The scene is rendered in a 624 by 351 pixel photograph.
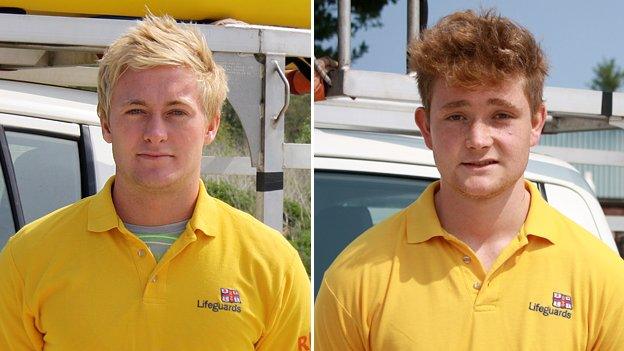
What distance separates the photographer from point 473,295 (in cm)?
206

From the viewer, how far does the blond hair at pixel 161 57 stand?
2.33 meters

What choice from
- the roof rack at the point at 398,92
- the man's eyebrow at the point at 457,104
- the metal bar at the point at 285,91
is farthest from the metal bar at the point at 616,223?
the man's eyebrow at the point at 457,104

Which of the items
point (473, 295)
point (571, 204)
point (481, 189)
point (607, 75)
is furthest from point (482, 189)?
point (607, 75)

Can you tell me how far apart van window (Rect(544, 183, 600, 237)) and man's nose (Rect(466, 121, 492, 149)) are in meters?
1.26

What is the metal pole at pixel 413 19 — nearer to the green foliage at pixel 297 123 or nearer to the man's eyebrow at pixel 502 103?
the green foliage at pixel 297 123

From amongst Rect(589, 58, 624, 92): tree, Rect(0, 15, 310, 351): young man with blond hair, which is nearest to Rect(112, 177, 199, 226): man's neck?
Rect(0, 15, 310, 351): young man with blond hair

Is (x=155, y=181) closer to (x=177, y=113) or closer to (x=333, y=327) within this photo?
(x=177, y=113)

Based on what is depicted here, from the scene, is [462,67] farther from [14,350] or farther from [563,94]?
[563,94]

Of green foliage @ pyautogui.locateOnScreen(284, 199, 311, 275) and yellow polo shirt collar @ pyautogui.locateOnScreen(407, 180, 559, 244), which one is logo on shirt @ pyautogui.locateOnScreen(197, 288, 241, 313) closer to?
yellow polo shirt collar @ pyautogui.locateOnScreen(407, 180, 559, 244)

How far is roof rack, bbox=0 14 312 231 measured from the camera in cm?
291

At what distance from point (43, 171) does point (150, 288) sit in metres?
1.09

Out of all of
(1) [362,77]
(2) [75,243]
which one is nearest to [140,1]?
(1) [362,77]

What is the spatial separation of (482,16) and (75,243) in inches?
39.6

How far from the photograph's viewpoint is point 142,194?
2391mm
